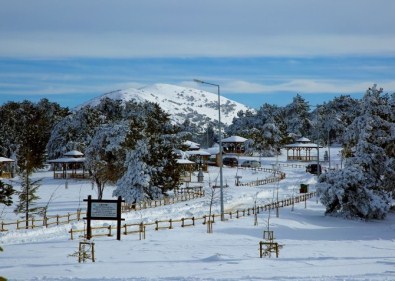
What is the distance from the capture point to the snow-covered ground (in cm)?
1791

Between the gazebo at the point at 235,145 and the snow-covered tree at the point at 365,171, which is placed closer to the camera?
the snow-covered tree at the point at 365,171

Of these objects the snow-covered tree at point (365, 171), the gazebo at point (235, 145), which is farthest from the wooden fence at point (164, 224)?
the gazebo at point (235, 145)

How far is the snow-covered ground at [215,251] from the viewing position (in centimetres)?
1791

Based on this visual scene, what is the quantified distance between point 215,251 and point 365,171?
28.2 metres

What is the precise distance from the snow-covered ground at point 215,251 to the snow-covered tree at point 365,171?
1.45 metres

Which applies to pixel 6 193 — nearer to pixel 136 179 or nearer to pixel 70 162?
pixel 136 179

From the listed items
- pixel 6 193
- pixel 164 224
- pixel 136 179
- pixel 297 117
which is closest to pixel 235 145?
pixel 297 117

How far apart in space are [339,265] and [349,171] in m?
24.4

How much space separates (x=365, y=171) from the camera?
48844mm

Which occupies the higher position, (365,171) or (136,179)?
(365,171)

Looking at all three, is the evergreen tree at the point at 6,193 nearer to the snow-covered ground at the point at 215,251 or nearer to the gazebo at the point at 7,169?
the snow-covered ground at the point at 215,251

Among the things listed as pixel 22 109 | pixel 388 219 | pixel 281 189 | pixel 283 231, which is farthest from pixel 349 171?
pixel 22 109

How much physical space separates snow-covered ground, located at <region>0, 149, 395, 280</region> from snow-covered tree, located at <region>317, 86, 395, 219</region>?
1.45 m

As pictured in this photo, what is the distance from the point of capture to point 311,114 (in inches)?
5394
